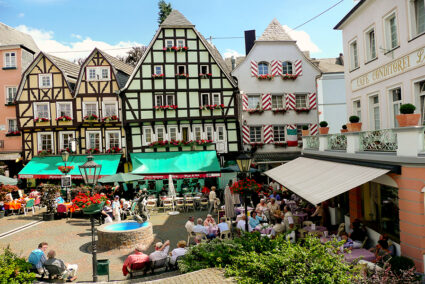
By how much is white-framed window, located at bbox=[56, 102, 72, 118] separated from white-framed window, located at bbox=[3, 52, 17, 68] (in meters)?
5.76

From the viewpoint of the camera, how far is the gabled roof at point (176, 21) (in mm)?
22828

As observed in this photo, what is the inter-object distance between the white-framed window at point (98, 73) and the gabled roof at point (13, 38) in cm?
763

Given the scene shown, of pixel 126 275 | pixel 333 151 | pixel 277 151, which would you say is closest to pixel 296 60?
pixel 277 151

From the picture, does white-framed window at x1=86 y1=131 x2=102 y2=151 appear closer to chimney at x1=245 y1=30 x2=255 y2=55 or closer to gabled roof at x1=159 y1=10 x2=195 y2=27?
gabled roof at x1=159 y1=10 x2=195 y2=27

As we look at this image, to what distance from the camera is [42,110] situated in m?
24.1

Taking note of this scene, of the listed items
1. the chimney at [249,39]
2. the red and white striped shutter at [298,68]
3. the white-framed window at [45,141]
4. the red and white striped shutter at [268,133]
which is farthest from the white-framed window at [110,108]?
the red and white striped shutter at [298,68]

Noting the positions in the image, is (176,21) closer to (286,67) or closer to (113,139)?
(286,67)

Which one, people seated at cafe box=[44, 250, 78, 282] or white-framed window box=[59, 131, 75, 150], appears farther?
white-framed window box=[59, 131, 75, 150]

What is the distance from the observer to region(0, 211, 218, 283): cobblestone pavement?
10.1 metres

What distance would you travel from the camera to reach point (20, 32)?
1220 inches

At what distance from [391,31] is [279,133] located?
12887mm

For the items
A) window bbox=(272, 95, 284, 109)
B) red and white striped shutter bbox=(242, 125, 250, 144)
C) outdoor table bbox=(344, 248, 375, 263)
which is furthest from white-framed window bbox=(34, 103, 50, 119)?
outdoor table bbox=(344, 248, 375, 263)

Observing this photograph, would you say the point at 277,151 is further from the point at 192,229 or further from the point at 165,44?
the point at 192,229

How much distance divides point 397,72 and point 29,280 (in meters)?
12.7
